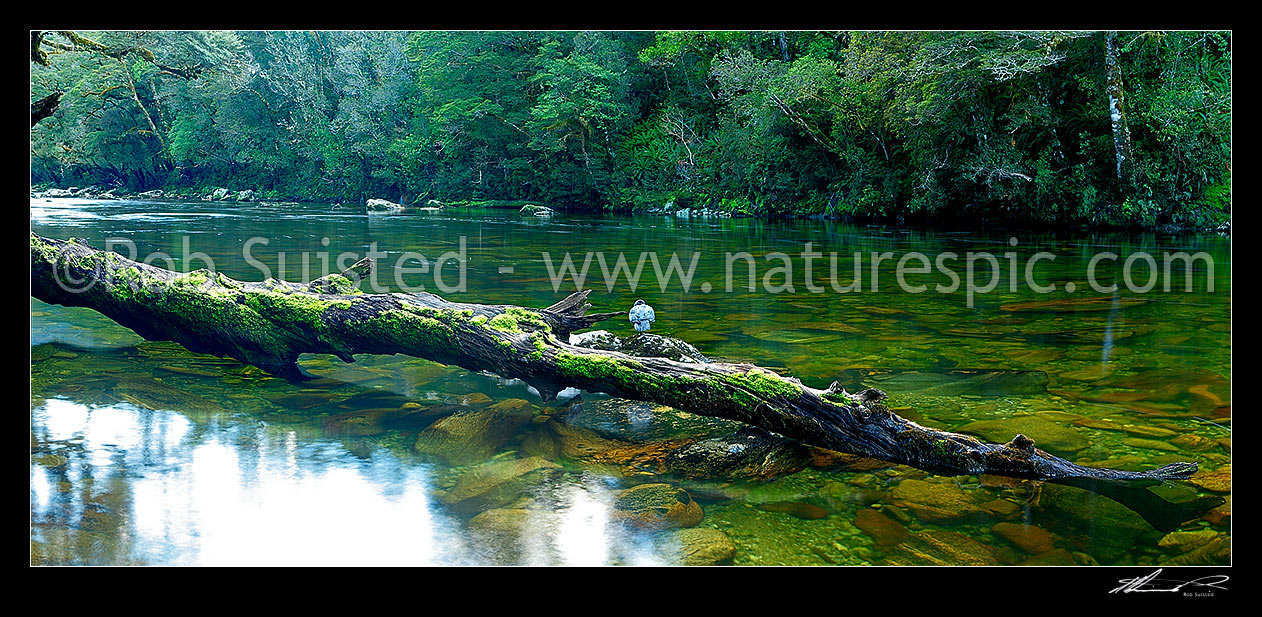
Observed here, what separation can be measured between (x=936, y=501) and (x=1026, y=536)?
0.36 meters

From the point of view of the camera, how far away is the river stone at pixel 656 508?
3.06 meters

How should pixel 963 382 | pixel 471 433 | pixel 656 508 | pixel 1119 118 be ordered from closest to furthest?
pixel 656 508, pixel 471 433, pixel 963 382, pixel 1119 118

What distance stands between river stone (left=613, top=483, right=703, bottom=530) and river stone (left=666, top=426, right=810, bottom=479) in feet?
0.76

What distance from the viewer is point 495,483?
136 inches

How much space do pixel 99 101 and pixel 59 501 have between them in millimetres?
14292

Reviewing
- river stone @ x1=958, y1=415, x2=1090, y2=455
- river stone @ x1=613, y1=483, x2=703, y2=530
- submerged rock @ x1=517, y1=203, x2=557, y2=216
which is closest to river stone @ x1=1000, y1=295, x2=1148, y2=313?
river stone @ x1=958, y1=415, x2=1090, y2=455

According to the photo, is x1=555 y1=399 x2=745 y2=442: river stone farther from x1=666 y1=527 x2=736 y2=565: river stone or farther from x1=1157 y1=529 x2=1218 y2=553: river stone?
x1=1157 y1=529 x2=1218 y2=553: river stone

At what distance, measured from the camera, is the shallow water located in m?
2.90

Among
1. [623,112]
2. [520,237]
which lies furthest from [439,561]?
[623,112]

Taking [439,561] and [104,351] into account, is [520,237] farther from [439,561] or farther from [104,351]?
[439,561]

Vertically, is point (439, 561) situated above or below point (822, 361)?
below

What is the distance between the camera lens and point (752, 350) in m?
5.98

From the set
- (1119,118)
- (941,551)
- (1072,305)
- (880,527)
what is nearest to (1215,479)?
(941,551)

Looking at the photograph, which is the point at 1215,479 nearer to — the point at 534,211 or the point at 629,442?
the point at 629,442
